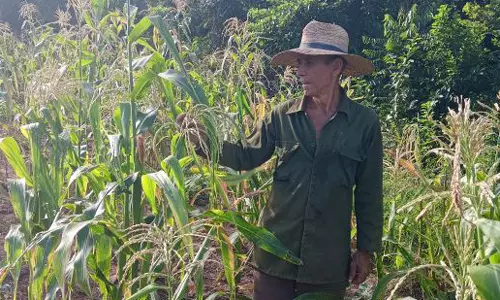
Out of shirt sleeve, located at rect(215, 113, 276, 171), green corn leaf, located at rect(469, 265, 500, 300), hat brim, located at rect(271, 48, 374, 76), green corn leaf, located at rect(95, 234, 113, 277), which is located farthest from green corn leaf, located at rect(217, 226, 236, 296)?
green corn leaf, located at rect(469, 265, 500, 300)


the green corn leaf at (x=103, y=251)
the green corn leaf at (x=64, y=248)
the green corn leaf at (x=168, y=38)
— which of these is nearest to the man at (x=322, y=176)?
the green corn leaf at (x=168, y=38)

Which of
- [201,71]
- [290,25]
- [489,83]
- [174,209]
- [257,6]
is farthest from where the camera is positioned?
[257,6]

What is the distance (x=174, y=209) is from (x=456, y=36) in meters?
4.36

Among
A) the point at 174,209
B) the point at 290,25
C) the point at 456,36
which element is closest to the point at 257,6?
the point at 290,25

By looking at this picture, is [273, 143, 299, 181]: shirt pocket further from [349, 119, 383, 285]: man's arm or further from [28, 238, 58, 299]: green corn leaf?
[28, 238, 58, 299]: green corn leaf

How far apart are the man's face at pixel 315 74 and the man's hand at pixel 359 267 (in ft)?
1.93

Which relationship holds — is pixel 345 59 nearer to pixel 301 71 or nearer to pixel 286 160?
pixel 301 71

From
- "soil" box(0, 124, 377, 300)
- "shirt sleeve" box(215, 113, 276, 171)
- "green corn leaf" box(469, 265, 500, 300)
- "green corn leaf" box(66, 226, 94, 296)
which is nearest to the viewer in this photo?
"green corn leaf" box(469, 265, 500, 300)

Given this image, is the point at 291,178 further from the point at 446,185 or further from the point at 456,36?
the point at 456,36

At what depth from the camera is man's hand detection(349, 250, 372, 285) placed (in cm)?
232

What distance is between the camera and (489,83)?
5.56m

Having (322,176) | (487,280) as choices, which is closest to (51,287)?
(322,176)

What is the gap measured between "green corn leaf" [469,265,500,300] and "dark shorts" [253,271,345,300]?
2.17 feet

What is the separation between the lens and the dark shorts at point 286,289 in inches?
90.0
